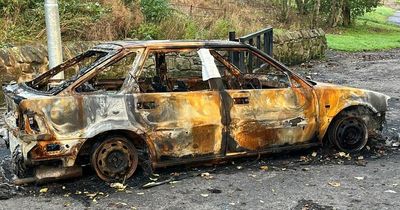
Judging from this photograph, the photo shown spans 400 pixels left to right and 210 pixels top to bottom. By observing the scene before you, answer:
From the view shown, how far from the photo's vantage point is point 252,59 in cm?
1205

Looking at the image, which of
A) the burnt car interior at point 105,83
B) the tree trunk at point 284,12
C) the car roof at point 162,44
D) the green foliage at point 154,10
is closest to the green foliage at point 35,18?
the green foliage at point 154,10

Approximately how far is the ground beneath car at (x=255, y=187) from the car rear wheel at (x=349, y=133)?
0.41 ft

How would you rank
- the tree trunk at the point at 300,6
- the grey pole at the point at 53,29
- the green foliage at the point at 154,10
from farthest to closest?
1. the tree trunk at the point at 300,6
2. the green foliage at the point at 154,10
3. the grey pole at the point at 53,29

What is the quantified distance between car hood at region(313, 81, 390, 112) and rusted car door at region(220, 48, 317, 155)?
226mm

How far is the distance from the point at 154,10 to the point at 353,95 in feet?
25.9

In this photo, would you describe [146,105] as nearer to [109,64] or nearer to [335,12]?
[109,64]

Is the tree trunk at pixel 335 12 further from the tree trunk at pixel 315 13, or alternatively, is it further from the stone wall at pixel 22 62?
the stone wall at pixel 22 62

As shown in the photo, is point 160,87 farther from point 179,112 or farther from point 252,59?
point 252,59

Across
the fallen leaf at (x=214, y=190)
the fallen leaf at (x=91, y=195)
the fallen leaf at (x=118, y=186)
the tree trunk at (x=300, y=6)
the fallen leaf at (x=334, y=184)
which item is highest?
the tree trunk at (x=300, y=6)

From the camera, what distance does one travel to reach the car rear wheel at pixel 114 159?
19.3 ft

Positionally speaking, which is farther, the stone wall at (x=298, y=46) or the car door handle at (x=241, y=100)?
the stone wall at (x=298, y=46)

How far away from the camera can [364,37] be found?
29.6 m

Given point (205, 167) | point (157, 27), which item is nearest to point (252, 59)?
point (157, 27)

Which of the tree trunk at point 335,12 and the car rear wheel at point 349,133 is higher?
the tree trunk at point 335,12
